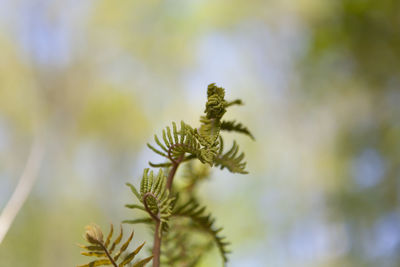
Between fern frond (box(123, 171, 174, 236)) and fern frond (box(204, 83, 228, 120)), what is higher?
fern frond (box(204, 83, 228, 120))

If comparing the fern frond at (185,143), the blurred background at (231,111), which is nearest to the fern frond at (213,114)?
the fern frond at (185,143)

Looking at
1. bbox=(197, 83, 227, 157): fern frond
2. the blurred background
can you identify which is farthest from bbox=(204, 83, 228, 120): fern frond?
the blurred background

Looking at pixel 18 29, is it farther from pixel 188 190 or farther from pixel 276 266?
pixel 188 190

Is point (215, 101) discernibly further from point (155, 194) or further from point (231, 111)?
point (231, 111)

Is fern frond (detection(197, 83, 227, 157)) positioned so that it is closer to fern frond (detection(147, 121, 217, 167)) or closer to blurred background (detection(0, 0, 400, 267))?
fern frond (detection(147, 121, 217, 167))

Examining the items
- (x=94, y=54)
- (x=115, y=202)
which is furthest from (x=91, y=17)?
(x=115, y=202)

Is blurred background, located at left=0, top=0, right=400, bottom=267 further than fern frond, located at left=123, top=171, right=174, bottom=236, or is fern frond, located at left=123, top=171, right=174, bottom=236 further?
blurred background, located at left=0, top=0, right=400, bottom=267

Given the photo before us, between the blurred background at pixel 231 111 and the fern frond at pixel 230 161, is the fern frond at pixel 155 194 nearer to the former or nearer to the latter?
the fern frond at pixel 230 161

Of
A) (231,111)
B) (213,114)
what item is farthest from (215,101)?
(231,111)
